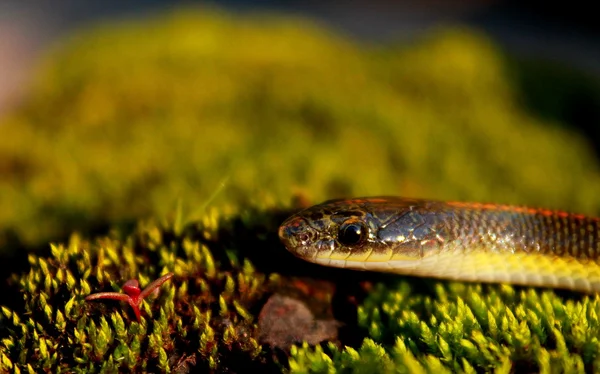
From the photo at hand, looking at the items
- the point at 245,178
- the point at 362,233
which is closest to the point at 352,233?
the point at 362,233

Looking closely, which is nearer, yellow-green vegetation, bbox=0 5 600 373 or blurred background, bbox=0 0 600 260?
yellow-green vegetation, bbox=0 5 600 373

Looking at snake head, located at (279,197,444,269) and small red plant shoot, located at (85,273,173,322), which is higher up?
snake head, located at (279,197,444,269)

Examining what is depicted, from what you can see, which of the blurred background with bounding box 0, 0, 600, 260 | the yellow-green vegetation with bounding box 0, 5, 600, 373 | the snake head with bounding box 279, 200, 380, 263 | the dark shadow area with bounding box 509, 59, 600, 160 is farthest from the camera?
the dark shadow area with bounding box 509, 59, 600, 160

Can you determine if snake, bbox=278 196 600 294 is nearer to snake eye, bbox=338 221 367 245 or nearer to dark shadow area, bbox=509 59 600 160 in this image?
snake eye, bbox=338 221 367 245

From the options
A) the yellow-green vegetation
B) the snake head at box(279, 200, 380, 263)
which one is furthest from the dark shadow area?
the snake head at box(279, 200, 380, 263)

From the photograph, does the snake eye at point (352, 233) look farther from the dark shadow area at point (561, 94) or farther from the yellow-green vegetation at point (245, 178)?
the dark shadow area at point (561, 94)

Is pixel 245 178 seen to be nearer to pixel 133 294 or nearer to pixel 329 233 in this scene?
pixel 329 233

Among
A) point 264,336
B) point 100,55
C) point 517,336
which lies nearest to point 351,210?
point 264,336
